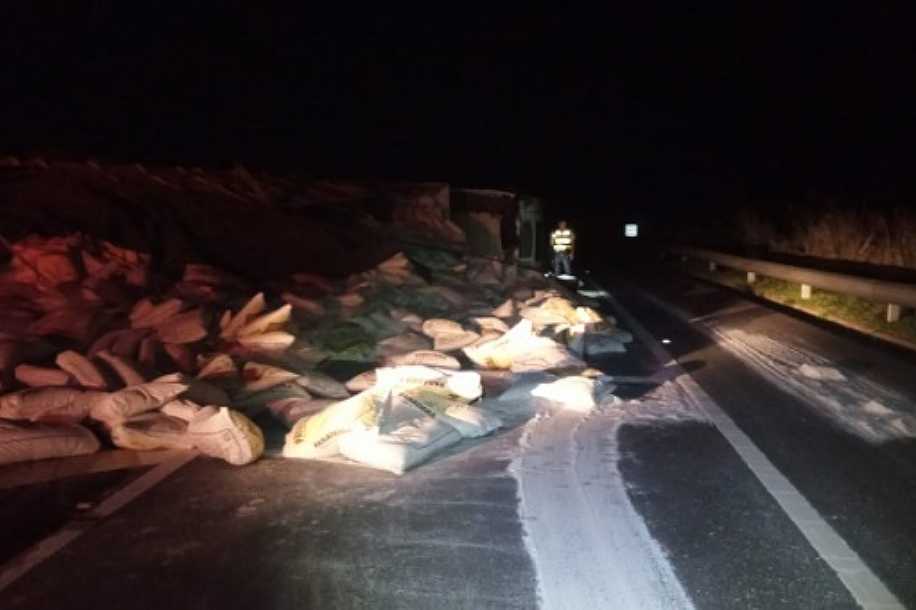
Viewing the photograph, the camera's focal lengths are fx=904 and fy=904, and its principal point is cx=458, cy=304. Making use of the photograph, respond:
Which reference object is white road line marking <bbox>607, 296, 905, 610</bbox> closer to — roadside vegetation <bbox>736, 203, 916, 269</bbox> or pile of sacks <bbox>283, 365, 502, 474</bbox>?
pile of sacks <bbox>283, 365, 502, 474</bbox>

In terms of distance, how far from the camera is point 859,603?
3.79 m

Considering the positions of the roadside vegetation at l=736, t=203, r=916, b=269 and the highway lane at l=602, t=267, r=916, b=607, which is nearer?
the highway lane at l=602, t=267, r=916, b=607

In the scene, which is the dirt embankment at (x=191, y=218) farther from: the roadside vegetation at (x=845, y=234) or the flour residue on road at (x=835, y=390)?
the roadside vegetation at (x=845, y=234)

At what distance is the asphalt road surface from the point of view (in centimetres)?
392

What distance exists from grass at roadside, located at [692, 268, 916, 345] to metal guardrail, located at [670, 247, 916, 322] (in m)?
0.22

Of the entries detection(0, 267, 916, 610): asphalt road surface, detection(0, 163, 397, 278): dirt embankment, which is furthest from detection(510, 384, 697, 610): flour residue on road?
detection(0, 163, 397, 278): dirt embankment

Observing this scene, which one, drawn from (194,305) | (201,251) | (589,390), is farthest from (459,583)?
(201,251)

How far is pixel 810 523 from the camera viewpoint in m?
4.82

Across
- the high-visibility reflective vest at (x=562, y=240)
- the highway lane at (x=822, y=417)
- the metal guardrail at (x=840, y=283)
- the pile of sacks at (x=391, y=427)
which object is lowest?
the highway lane at (x=822, y=417)

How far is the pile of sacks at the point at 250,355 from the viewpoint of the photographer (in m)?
6.12

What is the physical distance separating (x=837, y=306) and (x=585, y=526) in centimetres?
1224

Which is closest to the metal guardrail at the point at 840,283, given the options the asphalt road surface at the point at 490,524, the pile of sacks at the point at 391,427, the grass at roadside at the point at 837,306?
the grass at roadside at the point at 837,306

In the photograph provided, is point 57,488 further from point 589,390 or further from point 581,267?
point 581,267

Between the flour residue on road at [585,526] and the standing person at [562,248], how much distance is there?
14748mm
